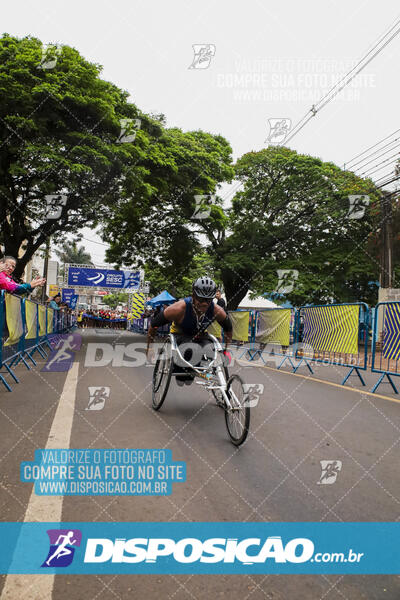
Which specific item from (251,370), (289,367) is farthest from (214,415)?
(289,367)

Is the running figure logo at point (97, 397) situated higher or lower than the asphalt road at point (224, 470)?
lower

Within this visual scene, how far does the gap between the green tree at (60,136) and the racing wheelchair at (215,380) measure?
13.0 m

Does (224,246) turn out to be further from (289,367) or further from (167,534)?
(167,534)

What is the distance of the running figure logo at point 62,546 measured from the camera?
2.38 meters

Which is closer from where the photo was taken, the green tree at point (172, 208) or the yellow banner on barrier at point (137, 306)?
the green tree at point (172, 208)

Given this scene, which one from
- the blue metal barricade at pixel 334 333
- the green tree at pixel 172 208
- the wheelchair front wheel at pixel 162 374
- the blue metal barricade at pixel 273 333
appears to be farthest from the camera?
the green tree at pixel 172 208

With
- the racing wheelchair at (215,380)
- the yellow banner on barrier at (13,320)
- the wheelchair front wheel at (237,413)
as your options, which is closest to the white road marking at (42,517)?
the racing wheelchair at (215,380)

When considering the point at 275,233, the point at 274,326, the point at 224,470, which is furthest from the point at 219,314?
the point at 275,233

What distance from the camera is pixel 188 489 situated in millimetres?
3344

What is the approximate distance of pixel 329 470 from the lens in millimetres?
A: 3854

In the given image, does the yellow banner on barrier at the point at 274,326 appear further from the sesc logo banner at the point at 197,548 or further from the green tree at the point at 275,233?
the green tree at the point at 275,233

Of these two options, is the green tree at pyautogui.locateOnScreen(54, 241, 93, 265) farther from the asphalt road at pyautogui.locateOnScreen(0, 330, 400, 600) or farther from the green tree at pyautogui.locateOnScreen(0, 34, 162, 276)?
the asphalt road at pyautogui.locateOnScreen(0, 330, 400, 600)

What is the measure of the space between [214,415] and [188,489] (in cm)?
245

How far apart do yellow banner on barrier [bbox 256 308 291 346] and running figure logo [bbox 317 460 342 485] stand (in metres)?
8.92
